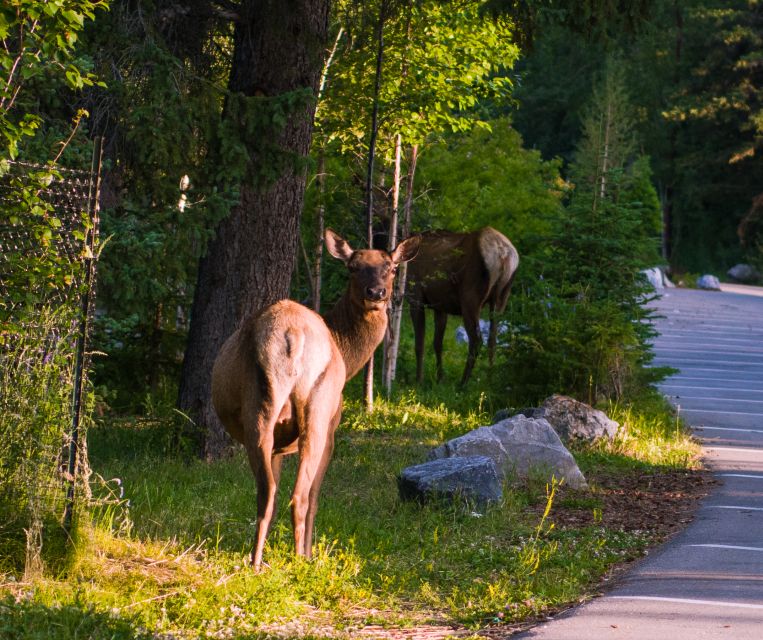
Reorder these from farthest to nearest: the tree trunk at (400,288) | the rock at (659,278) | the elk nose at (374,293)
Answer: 1. the rock at (659,278)
2. the tree trunk at (400,288)
3. the elk nose at (374,293)

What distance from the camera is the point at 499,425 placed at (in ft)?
38.3

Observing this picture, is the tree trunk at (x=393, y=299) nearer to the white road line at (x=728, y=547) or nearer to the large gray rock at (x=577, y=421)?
the large gray rock at (x=577, y=421)

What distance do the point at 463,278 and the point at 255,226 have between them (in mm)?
6683

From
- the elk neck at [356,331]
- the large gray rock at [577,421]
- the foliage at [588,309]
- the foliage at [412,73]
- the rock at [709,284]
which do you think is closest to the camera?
the elk neck at [356,331]

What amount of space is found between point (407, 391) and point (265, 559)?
8.81 metres

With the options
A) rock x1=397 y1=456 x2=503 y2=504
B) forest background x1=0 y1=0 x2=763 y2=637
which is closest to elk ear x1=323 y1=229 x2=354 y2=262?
forest background x1=0 y1=0 x2=763 y2=637

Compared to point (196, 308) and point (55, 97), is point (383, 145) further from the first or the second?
point (55, 97)

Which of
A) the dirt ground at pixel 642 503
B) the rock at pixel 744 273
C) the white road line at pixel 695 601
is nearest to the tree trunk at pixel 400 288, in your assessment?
the dirt ground at pixel 642 503

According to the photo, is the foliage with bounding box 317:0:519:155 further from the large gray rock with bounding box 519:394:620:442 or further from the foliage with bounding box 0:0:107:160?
the foliage with bounding box 0:0:107:160

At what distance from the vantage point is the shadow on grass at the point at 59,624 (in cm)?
578

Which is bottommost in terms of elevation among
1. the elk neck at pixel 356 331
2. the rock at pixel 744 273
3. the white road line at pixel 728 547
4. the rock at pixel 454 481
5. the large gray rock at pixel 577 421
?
the white road line at pixel 728 547

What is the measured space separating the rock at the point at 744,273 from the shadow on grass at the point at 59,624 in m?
55.1

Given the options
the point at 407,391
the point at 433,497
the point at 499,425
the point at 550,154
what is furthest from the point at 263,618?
the point at 550,154

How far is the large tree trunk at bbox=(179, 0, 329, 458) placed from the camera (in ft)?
38.9
